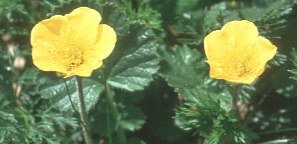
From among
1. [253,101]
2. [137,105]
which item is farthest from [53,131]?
[253,101]

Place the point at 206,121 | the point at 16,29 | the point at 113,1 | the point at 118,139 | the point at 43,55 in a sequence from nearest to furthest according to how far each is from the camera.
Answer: the point at 43,55
the point at 206,121
the point at 113,1
the point at 118,139
the point at 16,29

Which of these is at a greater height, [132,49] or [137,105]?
[132,49]

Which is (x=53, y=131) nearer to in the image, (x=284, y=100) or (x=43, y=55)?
(x=43, y=55)

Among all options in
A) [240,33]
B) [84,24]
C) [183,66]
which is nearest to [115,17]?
[84,24]

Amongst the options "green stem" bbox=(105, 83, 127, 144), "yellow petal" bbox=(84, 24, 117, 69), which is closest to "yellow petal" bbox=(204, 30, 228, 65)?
"yellow petal" bbox=(84, 24, 117, 69)

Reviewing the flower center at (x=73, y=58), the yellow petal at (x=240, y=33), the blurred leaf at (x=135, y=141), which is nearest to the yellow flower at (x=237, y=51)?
the yellow petal at (x=240, y=33)
